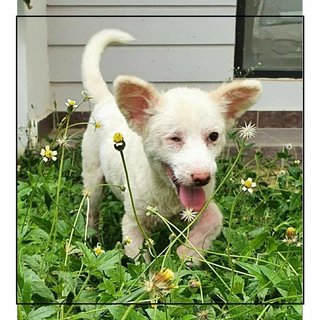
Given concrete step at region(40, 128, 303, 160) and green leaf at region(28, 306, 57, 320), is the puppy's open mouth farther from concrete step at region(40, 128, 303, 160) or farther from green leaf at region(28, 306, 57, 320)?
green leaf at region(28, 306, 57, 320)

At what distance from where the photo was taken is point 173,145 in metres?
1.16

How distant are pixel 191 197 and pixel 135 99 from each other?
0.18 m

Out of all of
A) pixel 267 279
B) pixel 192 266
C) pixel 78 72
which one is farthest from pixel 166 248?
pixel 78 72

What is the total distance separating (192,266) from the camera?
3.79 feet

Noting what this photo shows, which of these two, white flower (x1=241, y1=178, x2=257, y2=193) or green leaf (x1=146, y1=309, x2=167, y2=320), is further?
white flower (x1=241, y1=178, x2=257, y2=193)

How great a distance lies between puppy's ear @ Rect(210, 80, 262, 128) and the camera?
120 cm

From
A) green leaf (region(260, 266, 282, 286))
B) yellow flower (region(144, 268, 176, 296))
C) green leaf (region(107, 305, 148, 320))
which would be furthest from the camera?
green leaf (region(260, 266, 282, 286))

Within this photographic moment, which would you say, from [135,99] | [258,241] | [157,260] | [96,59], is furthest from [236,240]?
[96,59]

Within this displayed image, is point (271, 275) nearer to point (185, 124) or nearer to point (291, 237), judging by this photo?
point (291, 237)

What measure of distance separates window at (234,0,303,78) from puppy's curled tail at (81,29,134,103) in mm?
203

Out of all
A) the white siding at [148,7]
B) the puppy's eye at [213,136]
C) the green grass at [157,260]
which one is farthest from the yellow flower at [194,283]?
the white siding at [148,7]

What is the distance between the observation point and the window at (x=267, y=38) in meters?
1.27

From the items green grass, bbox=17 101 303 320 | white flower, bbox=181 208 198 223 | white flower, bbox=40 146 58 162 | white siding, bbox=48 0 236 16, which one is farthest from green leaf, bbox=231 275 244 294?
white siding, bbox=48 0 236 16

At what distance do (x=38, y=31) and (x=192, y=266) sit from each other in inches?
18.2
